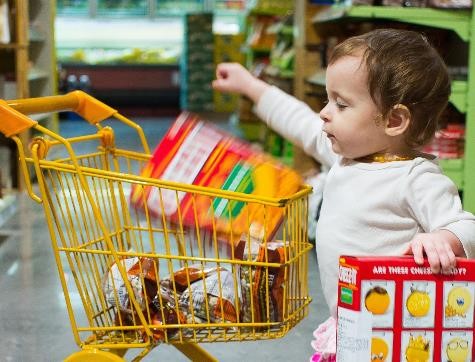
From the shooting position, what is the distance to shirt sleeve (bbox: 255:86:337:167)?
2.09 metres

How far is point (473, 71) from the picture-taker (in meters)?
3.89

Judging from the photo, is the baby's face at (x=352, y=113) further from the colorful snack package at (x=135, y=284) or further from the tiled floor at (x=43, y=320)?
the tiled floor at (x=43, y=320)

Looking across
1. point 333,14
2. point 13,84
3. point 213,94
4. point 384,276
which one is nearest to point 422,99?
point 384,276

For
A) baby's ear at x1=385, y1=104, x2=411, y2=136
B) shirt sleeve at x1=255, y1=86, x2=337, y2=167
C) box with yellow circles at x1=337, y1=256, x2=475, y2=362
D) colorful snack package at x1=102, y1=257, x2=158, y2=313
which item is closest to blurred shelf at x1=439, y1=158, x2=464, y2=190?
shirt sleeve at x1=255, y1=86, x2=337, y2=167

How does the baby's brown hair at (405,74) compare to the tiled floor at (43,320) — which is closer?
the baby's brown hair at (405,74)

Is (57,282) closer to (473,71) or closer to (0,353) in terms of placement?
(0,353)

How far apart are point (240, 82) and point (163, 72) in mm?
12093

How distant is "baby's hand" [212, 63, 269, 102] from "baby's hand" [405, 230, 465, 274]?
26.7 inches

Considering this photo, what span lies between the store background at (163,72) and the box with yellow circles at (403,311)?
116cm

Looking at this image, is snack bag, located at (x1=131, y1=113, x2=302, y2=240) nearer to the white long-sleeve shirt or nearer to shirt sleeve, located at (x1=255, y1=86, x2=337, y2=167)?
the white long-sleeve shirt

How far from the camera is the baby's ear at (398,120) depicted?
1.77 meters

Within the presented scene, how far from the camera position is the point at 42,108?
6.60 ft

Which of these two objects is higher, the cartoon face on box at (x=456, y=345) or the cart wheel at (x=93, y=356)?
the cartoon face on box at (x=456, y=345)

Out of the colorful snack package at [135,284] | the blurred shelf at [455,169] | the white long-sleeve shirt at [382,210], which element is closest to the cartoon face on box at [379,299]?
the white long-sleeve shirt at [382,210]
